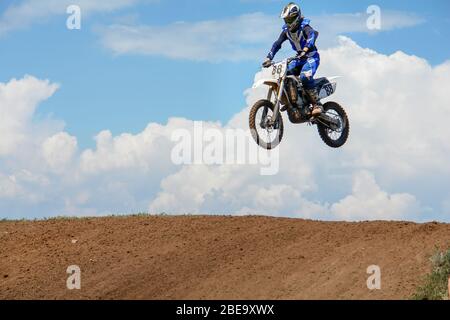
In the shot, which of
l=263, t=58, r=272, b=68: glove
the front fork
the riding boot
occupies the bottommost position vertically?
the front fork

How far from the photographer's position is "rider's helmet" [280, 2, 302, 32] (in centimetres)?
1797

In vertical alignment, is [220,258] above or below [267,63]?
below

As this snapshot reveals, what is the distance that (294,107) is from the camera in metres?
18.2

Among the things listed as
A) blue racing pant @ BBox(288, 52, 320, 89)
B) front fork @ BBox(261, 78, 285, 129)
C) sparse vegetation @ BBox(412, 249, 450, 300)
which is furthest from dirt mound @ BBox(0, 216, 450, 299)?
blue racing pant @ BBox(288, 52, 320, 89)

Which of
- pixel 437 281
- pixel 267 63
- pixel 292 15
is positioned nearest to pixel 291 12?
pixel 292 15

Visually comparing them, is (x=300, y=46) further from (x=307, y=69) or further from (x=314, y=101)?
(x=314, y=101)

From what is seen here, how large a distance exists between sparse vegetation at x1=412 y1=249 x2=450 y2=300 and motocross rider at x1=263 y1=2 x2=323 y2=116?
19.9 feet

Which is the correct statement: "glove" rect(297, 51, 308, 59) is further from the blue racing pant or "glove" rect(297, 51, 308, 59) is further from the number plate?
the number plate

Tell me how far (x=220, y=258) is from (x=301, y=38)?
629cm

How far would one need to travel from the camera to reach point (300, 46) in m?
18.2

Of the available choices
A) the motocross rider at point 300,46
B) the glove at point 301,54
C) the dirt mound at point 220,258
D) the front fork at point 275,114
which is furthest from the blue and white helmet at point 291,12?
the dirt mound at point 220,258

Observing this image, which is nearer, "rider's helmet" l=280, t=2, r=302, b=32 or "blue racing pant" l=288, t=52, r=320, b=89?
"rider's helmet" l=280, t=2, r=302, b=32
